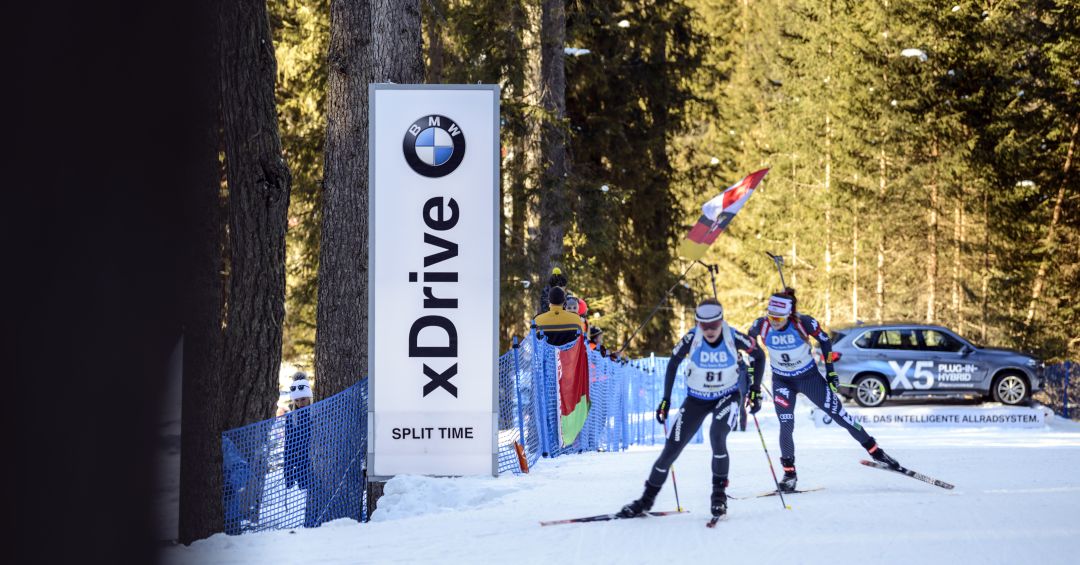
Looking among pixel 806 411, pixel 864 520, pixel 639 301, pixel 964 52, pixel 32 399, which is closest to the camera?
pixel 32 399

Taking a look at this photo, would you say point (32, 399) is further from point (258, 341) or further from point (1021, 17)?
point (1021, 17)

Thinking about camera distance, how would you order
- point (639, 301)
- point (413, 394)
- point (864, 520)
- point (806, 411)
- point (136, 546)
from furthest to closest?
point (639, 301) < point (806, 411) < point (413, 394) < point (864, 520) < point (136, 546)

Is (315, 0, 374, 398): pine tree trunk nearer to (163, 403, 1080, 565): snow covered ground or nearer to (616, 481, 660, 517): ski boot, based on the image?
(163, 403, 1080, 565): snow covered ground

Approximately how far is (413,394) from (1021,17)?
97.8 feet

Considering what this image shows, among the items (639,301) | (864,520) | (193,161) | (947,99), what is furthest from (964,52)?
(193,161)

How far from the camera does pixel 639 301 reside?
90.3ft

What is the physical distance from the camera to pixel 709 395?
28.0 feet

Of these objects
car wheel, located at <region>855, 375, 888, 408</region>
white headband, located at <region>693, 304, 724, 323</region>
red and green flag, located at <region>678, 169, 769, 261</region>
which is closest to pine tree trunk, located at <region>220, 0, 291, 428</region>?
white headband, located at <region>693, 304, 724, 323</region>

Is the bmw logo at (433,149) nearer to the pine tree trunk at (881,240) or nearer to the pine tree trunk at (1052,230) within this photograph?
the pine tree trunk at (1052,230)

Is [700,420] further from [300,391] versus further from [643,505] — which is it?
[300,391]

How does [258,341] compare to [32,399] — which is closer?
[32,399]

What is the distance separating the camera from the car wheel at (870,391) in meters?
21.9

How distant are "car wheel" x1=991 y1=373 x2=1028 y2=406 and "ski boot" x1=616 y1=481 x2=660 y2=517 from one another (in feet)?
52.6

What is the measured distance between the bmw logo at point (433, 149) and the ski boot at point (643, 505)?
10.5ft
